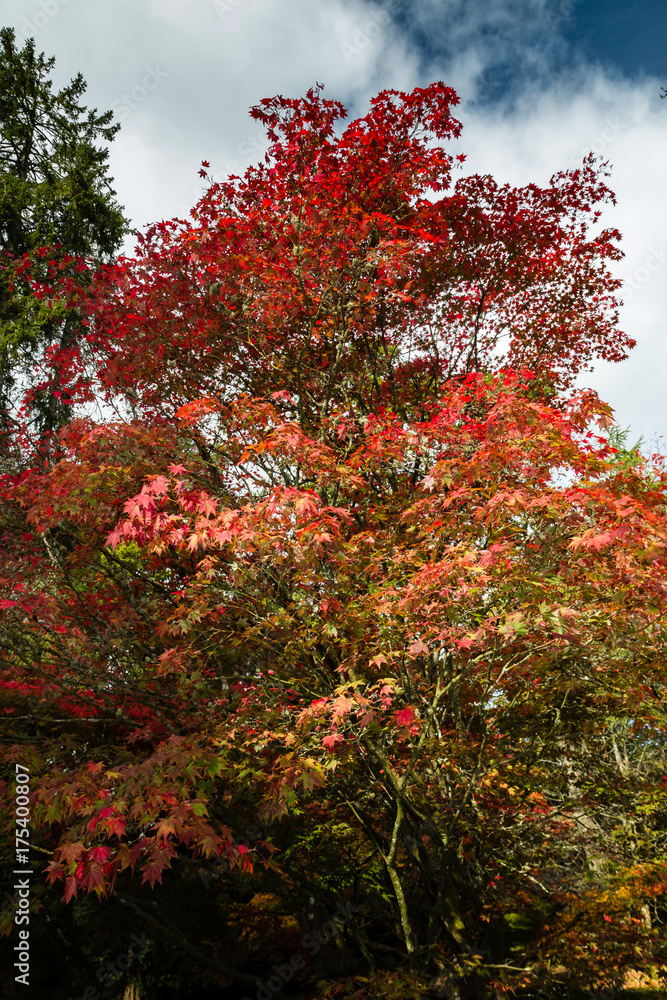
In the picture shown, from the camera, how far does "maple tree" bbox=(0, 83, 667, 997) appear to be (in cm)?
429

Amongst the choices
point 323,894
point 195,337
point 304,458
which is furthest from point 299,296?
point 323,894

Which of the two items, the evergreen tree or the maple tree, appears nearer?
the maple tree

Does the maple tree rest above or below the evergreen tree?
below

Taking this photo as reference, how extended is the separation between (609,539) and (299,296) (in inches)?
178

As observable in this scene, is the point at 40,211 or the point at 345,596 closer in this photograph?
the point at 345,596

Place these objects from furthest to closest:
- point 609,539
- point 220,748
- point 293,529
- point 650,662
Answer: point 650,662, point 220,748, point 293,529, point 609,539

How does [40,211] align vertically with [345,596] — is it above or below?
above

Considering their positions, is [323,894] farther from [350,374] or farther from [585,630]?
[350,374]

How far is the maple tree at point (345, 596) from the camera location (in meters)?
4.29

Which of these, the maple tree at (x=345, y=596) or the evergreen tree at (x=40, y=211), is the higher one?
the evergreen tree at (x=40, y=211)

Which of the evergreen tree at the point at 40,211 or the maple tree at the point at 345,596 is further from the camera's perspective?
the evergreen tree at the point at 40,211

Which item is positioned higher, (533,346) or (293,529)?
(533,346)

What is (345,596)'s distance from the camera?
16.4 feet

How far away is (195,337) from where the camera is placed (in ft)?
22.5
